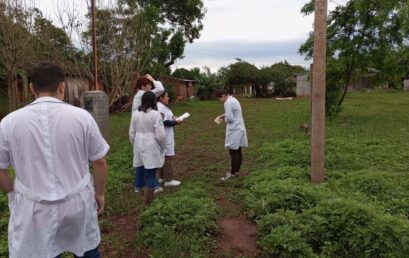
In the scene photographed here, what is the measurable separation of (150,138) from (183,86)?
121 ft

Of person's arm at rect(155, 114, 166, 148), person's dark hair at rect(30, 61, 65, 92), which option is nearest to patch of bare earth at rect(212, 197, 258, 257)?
person's arm at rect(155, 114, 166, 148)

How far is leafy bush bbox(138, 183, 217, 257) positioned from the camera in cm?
438

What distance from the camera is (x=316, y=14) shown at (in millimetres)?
6191

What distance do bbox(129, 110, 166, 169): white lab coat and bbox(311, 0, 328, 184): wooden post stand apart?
92.9 inches

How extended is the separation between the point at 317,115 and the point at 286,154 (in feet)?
9.59

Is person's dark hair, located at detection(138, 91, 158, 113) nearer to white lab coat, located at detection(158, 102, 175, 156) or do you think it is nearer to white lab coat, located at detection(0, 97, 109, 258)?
white lab coat, located at detection(158, 102, 175, 156)

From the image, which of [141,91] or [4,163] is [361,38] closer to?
[141,91]

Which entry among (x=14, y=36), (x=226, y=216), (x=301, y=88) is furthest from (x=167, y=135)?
(x=301, y=88)

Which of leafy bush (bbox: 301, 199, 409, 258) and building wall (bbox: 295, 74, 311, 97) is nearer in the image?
leafy bush (bbox: 301, 199, 409, 258)

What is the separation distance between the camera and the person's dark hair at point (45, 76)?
2.62 meters

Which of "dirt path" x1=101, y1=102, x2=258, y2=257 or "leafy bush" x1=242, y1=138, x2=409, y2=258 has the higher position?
"leafy bush" x1=242, y1=138, x2=409, y2=258

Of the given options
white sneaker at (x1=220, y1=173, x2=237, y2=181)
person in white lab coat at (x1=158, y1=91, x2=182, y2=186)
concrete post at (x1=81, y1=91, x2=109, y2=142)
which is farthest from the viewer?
concrete post at (x1=81, y1=91, x2=109, y2=142)

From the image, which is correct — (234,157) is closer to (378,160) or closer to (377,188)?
(377,188)

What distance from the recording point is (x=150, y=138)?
5.83 m
